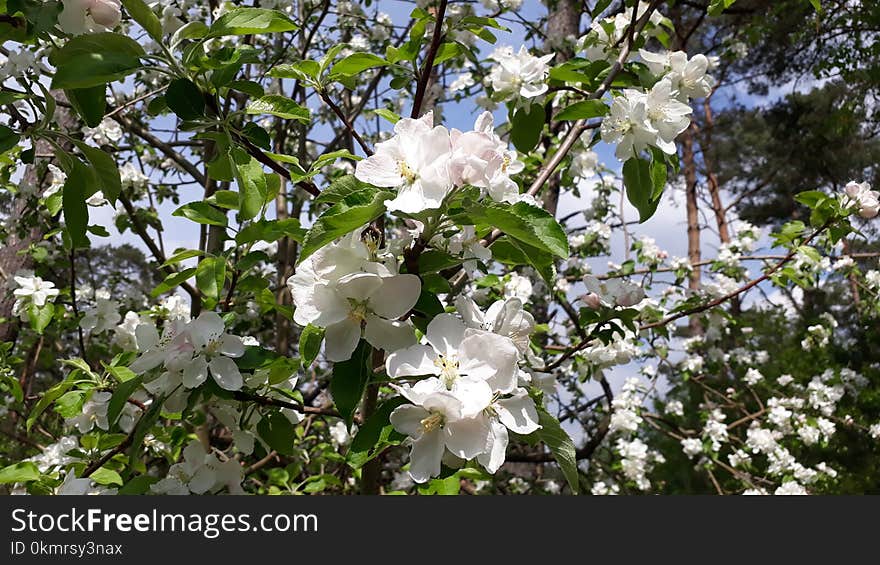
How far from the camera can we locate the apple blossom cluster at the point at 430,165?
0.76m

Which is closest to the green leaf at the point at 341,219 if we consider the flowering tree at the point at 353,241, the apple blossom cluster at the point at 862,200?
the flowering tree at the point at 353,241

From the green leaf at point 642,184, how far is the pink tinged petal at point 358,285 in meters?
0.52

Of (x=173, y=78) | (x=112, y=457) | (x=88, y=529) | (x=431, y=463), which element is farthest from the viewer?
(x=112, y=457)

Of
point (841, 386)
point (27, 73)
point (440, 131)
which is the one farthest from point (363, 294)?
point (841, 386)

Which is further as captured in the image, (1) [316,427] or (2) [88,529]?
(1) [316,427]

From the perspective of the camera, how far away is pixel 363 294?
802 mm

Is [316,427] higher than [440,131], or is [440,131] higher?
[316,427]

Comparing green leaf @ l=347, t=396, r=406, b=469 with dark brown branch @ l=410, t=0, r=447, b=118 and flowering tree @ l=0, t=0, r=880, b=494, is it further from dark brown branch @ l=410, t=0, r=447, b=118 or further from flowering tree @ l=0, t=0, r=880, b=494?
dark brown branch @ l=410, t=0, r=447, b=118

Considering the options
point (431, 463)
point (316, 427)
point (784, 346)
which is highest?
point (784, 346)

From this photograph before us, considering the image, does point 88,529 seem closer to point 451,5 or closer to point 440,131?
point 440,131

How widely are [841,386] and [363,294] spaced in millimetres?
4300

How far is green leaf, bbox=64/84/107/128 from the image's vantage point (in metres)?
0.88

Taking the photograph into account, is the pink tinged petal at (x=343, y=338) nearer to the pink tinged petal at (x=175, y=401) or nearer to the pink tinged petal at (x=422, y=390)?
the pink tinged petal at (x=422, y=390)

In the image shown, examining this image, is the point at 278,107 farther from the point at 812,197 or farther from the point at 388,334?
the point at 812,197
